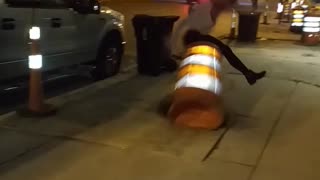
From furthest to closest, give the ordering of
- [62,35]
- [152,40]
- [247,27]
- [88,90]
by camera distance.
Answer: [247,27] → [152,40] → [88,90] → [62,35]

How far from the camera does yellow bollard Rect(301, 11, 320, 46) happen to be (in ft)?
57.0

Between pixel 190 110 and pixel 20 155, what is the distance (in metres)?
2.23

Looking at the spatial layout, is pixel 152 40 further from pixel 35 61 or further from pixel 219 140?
pixel 219 140

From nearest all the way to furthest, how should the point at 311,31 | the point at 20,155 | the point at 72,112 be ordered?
the point at 20,155 < the point at 72,112 < the point at 311,31

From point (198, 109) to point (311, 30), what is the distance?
37.9 feet

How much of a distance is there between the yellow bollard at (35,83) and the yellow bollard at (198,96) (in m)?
1.63

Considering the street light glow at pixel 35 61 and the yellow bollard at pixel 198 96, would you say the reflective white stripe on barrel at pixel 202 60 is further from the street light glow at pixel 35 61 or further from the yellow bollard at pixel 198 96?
the street light glow at pixel 35 61

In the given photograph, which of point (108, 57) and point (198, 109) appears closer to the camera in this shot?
point (198, 109)

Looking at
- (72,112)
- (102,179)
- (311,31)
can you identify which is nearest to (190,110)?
(72,112)

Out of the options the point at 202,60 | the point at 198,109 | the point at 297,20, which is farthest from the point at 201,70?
the point at 297,20

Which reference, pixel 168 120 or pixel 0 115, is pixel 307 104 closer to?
pixel 168 120

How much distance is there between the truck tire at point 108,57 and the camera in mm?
10156

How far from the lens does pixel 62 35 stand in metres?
8.75

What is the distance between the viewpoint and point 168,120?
7.15 m
